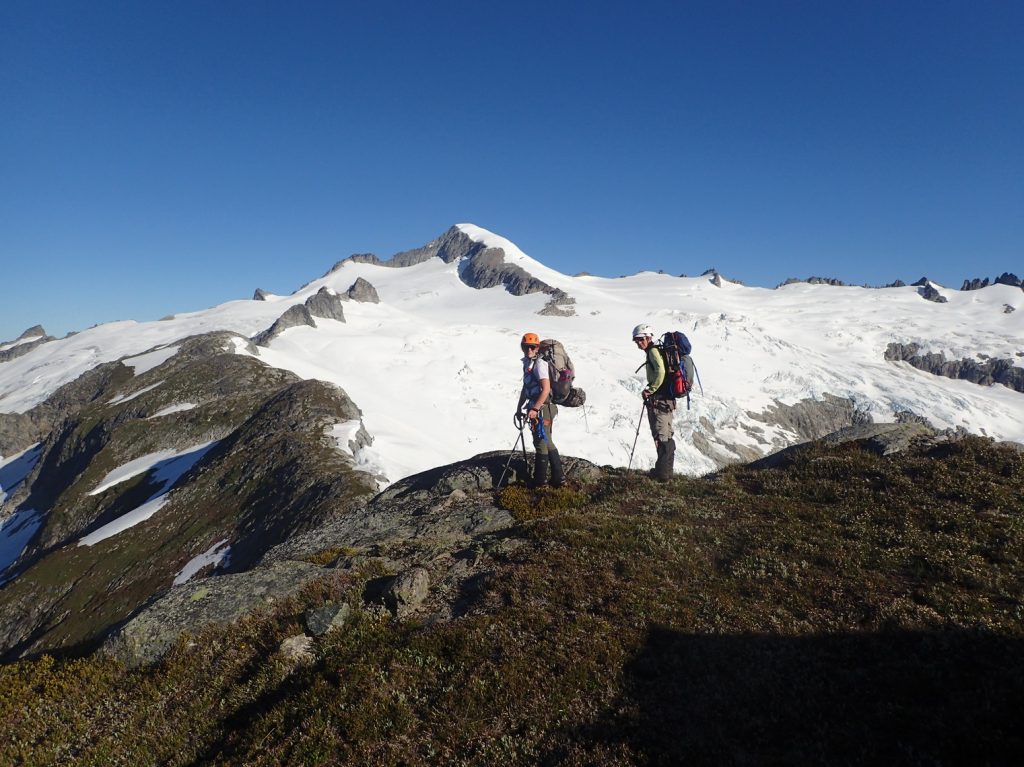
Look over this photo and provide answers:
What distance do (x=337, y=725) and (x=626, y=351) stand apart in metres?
160

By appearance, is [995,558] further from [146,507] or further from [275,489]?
[146,507]

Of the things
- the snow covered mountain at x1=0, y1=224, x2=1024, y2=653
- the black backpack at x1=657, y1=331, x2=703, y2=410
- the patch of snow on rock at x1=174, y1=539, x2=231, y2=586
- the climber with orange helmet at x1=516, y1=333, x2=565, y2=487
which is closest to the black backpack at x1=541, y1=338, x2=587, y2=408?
the climber with orange helmet at x1=516, y1=333, x2=565, y2=487

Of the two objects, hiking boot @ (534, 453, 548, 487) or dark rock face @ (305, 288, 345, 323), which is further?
dark rock face @ (305, 288, 345, 323)

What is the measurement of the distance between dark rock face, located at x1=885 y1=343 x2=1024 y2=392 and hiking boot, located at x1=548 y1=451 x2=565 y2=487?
766 ft

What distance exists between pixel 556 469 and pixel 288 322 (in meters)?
163

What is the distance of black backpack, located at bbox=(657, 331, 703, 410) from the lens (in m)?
15.8

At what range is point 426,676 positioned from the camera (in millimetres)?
7836

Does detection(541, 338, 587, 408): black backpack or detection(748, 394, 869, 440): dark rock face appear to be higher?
detection(541, 338, 587, 408): black backpack

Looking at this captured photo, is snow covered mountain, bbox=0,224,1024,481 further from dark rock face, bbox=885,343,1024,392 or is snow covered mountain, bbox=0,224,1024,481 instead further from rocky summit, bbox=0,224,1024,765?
rocky summit, bbox=0,224,1024,765

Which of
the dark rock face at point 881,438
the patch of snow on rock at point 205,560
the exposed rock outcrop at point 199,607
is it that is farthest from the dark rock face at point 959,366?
the exposed rock outcrop at point 199,607

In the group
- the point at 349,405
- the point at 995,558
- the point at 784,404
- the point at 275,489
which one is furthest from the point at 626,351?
the point at 995,558

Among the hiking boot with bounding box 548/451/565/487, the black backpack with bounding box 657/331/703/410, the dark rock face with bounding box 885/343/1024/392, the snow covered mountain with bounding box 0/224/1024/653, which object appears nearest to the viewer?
the black backpack with bounding box 657/331/703/410

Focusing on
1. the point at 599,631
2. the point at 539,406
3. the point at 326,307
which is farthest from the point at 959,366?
the point at 599,631

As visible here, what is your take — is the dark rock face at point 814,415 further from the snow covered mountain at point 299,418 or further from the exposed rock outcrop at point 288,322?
the exposed rock outcrop at point 288,322
